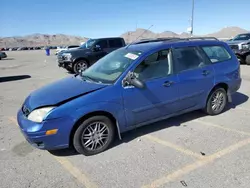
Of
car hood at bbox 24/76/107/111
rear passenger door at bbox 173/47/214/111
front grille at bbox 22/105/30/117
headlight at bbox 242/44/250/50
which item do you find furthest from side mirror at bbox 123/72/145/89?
headlight at bbox 242/44/250/50

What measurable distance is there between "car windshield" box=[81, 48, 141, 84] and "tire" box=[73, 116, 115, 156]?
673 mm

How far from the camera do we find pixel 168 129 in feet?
14.9

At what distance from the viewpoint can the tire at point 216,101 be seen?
506 cm

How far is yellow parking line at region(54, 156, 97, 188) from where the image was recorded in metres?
2.99

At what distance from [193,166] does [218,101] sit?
2380 mm

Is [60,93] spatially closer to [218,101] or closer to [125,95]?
[125,95]

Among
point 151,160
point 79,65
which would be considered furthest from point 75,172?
point 79,65

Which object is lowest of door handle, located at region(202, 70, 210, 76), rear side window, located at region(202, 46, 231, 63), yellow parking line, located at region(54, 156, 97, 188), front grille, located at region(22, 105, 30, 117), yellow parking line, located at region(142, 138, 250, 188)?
yellow parking line, located at region(54, 156, 97, 188)

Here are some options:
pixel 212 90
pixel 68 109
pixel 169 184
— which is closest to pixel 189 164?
pixel 169 184

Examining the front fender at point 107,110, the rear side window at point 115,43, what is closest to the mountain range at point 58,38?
the rear side window at point 115,43

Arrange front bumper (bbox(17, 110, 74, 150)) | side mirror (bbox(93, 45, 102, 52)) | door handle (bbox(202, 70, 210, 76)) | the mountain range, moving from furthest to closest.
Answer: the mountain range
side mirror (bbox(93, 45, 102, 52))
door handle (bbox(202, 70, 210, 76))
front bumper (bbox(17, 110, 74, 150))

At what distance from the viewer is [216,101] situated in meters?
5.18

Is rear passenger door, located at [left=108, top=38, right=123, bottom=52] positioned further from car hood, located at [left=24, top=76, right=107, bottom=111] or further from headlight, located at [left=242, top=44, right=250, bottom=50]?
car hood, located at [left=24, top=76, right=107, bottom=111]

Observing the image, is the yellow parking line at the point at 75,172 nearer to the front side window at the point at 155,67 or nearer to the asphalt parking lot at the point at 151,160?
the asphalt parking lot at the point at 151,160
